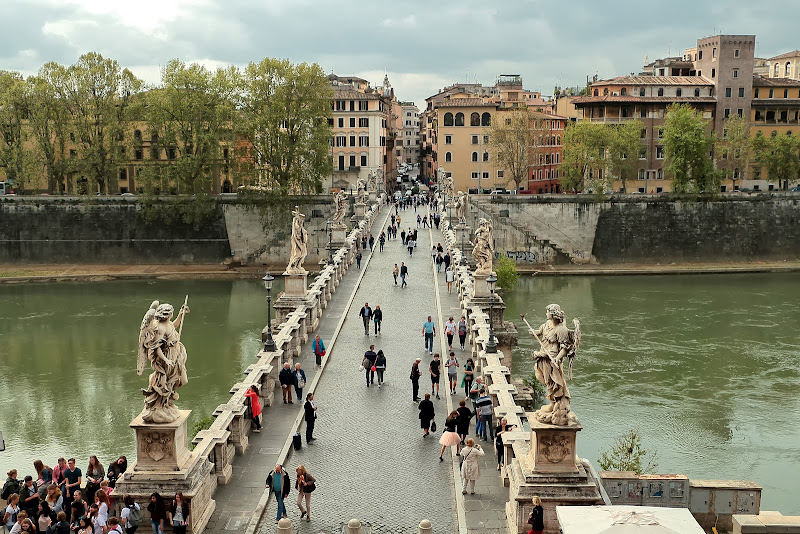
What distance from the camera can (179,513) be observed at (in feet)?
39.8

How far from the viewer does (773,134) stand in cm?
6800

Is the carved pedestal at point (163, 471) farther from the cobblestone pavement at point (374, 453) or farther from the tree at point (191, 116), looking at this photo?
the tree at point (191, 116)

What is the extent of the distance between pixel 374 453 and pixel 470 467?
110 inches

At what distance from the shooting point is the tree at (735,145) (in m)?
62.9

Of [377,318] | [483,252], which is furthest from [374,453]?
[483,252]

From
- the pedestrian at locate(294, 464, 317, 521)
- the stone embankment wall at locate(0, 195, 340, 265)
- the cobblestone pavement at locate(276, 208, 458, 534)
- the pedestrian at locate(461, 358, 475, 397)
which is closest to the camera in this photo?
the pedestrian at locate(294, 464, 317, 521)

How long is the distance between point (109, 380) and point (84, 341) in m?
7.14

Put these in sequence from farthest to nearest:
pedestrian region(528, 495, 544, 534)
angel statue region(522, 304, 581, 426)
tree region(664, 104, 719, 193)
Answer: tree region(664, 104, 719, 193)
angel statue region(522, 304, 581, 426)
pedestrian region(528, 495, 544, 534)

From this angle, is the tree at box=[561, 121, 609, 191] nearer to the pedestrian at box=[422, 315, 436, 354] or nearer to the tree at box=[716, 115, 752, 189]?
the tree at box=[716, 115, 752, 189]

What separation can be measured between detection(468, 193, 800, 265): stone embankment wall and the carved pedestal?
46.7 metres

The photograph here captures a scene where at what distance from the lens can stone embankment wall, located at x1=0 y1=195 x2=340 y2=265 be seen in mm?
55594

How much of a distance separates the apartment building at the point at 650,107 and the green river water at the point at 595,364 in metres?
19.2

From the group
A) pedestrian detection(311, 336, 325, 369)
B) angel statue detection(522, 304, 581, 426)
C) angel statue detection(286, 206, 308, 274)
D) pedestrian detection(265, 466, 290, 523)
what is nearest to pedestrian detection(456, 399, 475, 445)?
angel statue detection(522, 304, 581, 426)

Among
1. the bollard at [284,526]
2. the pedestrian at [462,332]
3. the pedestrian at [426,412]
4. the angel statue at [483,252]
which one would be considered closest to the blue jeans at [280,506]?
the bollard at [284,526]
